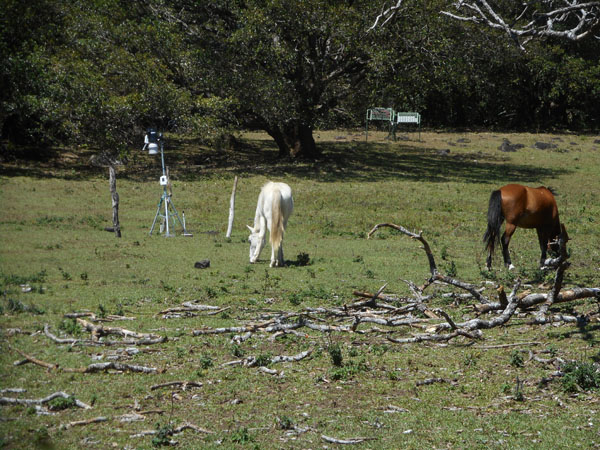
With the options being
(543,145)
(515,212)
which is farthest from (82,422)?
(543,145)

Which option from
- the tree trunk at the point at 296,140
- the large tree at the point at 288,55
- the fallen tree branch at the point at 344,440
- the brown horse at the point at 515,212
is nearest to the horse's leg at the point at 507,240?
the brown horse at the point at 515,212

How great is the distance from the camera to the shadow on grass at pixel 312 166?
30016 millimetres

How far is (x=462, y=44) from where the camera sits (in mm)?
30078

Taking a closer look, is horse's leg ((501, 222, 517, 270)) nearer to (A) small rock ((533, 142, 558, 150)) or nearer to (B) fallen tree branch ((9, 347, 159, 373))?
(B) fallen tree branch ((9, 347, 159, 373))

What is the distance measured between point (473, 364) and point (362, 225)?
13.1 m

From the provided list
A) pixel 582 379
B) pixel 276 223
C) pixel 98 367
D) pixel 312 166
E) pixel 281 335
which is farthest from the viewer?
pixel 312 166

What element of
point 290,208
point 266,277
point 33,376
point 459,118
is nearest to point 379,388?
point 33,376

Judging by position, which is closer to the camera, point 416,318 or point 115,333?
point 115,333

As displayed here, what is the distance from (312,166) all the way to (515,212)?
17.6m

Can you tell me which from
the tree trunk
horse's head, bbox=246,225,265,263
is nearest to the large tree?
the tree trunk

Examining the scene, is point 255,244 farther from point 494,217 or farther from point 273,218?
point 494,217

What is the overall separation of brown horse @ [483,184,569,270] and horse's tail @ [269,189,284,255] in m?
4.27

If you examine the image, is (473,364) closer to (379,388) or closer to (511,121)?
(379,388)

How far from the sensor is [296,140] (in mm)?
33594
